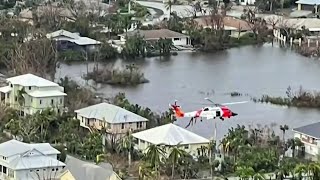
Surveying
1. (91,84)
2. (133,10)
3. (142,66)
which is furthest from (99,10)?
(91,84)

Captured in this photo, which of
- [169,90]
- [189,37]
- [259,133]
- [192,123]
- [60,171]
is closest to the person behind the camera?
[60,171]

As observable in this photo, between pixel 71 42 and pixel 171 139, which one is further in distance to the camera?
pixel 71 42

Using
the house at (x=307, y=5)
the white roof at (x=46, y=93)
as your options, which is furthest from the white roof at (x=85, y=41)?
the house at (x=307, y=5)

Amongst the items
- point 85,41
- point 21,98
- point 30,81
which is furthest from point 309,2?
point 21,98

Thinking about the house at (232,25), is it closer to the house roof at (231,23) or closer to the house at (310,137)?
the house roof at (231,23)

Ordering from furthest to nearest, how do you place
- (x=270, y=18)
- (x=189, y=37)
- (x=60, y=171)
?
(x=270, y=18), (x=189, y=37), (x=60, y=171)

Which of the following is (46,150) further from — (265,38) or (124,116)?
(265,38)

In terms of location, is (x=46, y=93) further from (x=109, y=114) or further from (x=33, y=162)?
(x=33, y=162)
